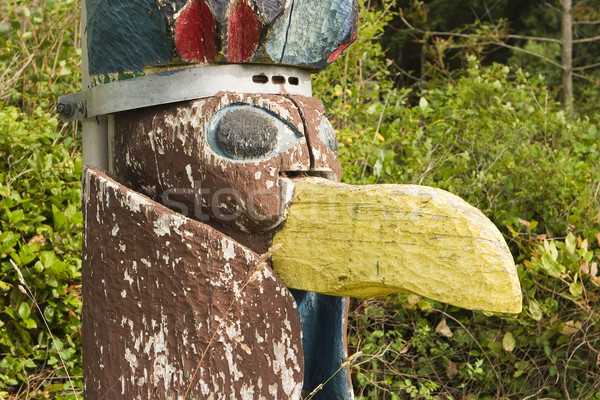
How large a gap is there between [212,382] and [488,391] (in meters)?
1.90

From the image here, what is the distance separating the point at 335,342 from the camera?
181 centimetres

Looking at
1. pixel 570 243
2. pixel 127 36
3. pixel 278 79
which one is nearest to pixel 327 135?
pixel 278 79

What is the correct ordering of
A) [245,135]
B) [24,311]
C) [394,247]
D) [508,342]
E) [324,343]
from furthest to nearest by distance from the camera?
1. [508,342]
2. [24,311]
3. [324,343]
4. [245,135]
5. [394,247]

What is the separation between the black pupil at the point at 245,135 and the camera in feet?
5.06

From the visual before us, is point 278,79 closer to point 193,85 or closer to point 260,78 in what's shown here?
point 260,78

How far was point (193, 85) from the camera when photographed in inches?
62.6

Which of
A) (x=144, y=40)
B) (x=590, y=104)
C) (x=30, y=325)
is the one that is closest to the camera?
(x=144, y=40)

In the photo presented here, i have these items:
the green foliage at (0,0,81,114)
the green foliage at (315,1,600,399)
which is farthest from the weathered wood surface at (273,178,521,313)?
the green foliage at (0,0,81,114)

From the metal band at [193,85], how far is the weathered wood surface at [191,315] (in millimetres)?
227

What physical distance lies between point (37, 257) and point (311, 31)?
5.51ft

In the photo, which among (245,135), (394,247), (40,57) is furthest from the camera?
(40,57)

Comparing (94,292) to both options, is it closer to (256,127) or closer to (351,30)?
(256,127)

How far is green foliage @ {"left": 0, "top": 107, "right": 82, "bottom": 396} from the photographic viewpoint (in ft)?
8.65

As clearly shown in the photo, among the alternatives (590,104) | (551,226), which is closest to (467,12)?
(590,104)
